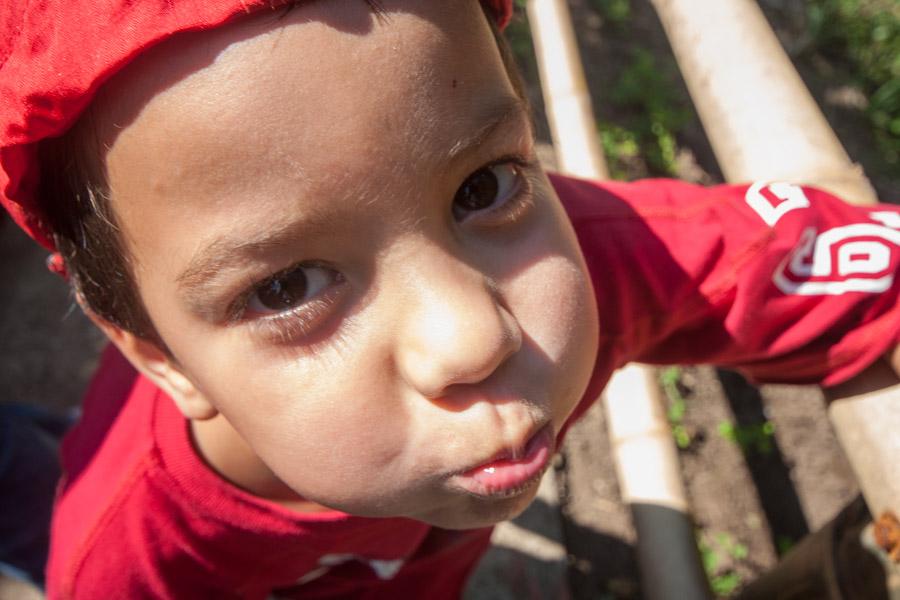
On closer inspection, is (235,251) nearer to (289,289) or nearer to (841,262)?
(289,289)

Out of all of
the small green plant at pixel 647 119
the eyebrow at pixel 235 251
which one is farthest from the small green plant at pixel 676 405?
the eyebrow at pixel 235 251

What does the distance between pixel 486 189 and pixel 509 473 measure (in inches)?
11.0

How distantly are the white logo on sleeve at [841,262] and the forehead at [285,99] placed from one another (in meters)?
0.67

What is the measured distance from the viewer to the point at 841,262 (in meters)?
1.10

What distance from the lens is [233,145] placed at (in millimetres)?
631

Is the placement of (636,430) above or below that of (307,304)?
below

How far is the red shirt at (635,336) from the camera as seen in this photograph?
1099 mm

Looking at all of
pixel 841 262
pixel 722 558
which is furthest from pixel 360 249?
pixel 722 558

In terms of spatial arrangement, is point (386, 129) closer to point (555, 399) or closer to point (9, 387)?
point (555, 399)

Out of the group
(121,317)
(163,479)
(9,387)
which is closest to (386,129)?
(121,317)

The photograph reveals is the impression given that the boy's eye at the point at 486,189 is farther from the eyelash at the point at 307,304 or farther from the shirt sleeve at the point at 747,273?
the shirt sleeve at the point at 747,273

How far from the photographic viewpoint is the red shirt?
110 cm

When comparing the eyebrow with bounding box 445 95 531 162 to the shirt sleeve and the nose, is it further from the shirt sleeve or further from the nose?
the shirt sleeve

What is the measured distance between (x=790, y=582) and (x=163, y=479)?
3.40 feet
